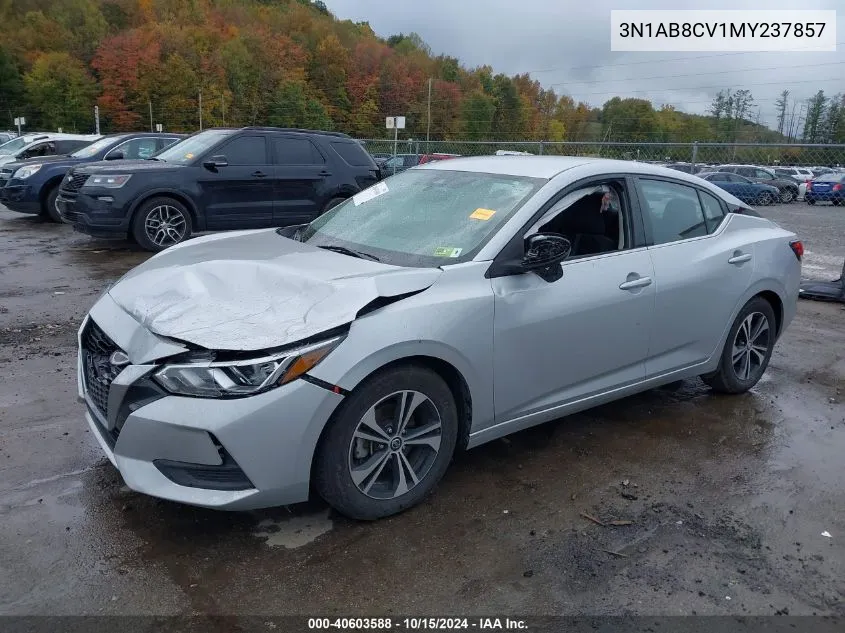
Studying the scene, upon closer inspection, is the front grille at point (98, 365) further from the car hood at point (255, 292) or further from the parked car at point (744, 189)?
the parked car at point (744, 189)

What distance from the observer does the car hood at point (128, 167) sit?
961 cm

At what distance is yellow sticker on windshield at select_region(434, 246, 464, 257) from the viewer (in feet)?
11.8

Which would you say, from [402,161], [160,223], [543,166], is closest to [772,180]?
[402,161]

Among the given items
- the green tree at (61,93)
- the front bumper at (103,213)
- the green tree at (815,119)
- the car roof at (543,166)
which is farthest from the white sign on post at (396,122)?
the green tree at (61,93)

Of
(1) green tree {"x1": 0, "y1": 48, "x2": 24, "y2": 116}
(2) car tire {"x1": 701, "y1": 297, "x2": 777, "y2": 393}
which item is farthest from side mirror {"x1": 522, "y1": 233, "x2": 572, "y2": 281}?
(1) green tree {"x1": 0, "y1": 48, "x2": 24, "y2": 116}

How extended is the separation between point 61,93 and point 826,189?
75992 mm

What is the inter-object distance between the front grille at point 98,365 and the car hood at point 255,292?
182mm

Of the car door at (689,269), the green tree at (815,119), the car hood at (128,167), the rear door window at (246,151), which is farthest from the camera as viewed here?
the green tree at (815,119)

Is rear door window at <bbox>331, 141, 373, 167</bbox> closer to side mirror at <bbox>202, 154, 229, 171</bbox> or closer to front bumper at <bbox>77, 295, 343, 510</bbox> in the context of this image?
side mirror at <bbox>202, 154, 229, 171</bbox>

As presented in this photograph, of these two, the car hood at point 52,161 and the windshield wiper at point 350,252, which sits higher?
the car hood at point 52,161

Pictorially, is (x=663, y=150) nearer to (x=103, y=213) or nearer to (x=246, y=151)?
(x=246, y=151)

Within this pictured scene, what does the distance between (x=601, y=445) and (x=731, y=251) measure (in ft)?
5.29

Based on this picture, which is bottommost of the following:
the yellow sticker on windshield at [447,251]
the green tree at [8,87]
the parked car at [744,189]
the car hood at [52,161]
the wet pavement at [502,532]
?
the wet pavement at [502,532]

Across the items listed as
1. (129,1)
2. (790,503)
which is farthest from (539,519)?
(129,1)
